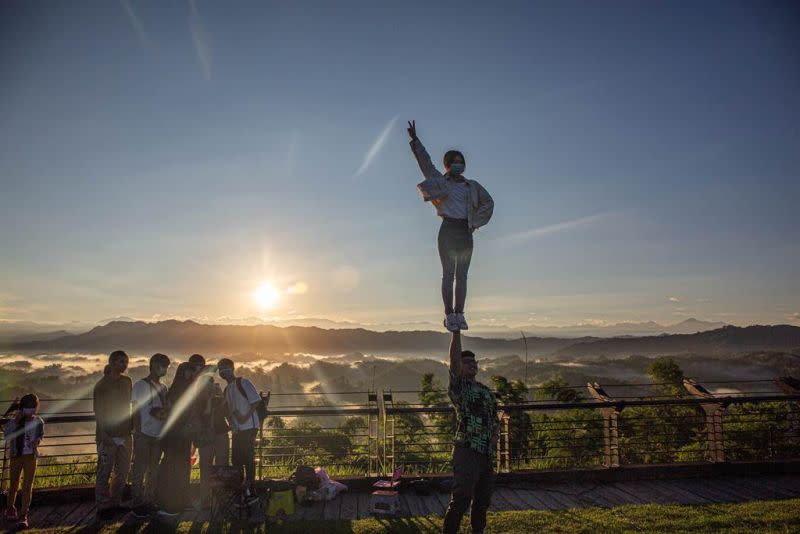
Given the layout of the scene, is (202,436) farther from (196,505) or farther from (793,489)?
(793,489)

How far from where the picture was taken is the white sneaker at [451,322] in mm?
5312

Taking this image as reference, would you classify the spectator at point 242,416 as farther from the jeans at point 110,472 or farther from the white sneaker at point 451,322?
the white sneaker at point 451,322

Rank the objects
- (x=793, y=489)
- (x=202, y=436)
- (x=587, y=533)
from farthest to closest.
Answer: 1. (x=793, y=489)
2. (x=202, y=436)
3. (x=587, y=533)

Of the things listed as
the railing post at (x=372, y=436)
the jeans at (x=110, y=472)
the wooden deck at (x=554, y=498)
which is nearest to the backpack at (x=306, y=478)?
the wooden deck at (x=554, y=498)

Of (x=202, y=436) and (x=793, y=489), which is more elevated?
(x=202, y=436)

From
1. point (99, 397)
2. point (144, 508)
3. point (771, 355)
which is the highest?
point (99, 397)

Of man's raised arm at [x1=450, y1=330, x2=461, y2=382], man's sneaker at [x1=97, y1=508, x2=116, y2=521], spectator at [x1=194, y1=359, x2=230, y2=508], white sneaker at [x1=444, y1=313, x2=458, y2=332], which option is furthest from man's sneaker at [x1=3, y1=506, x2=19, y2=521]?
white sneaker at [x1=444, y1=313, x2=458, y2=332]

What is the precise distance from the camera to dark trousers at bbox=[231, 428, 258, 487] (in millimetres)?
7910

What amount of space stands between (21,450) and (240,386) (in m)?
3.36

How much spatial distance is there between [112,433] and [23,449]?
1486 mm

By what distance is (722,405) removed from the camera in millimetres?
10336

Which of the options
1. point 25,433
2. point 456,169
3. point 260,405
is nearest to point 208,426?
point 260,405

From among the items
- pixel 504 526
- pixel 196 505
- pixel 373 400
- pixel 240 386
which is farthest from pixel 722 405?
pixel 196 505

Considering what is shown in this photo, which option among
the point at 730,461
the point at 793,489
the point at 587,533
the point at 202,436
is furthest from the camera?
the point at 730,461
